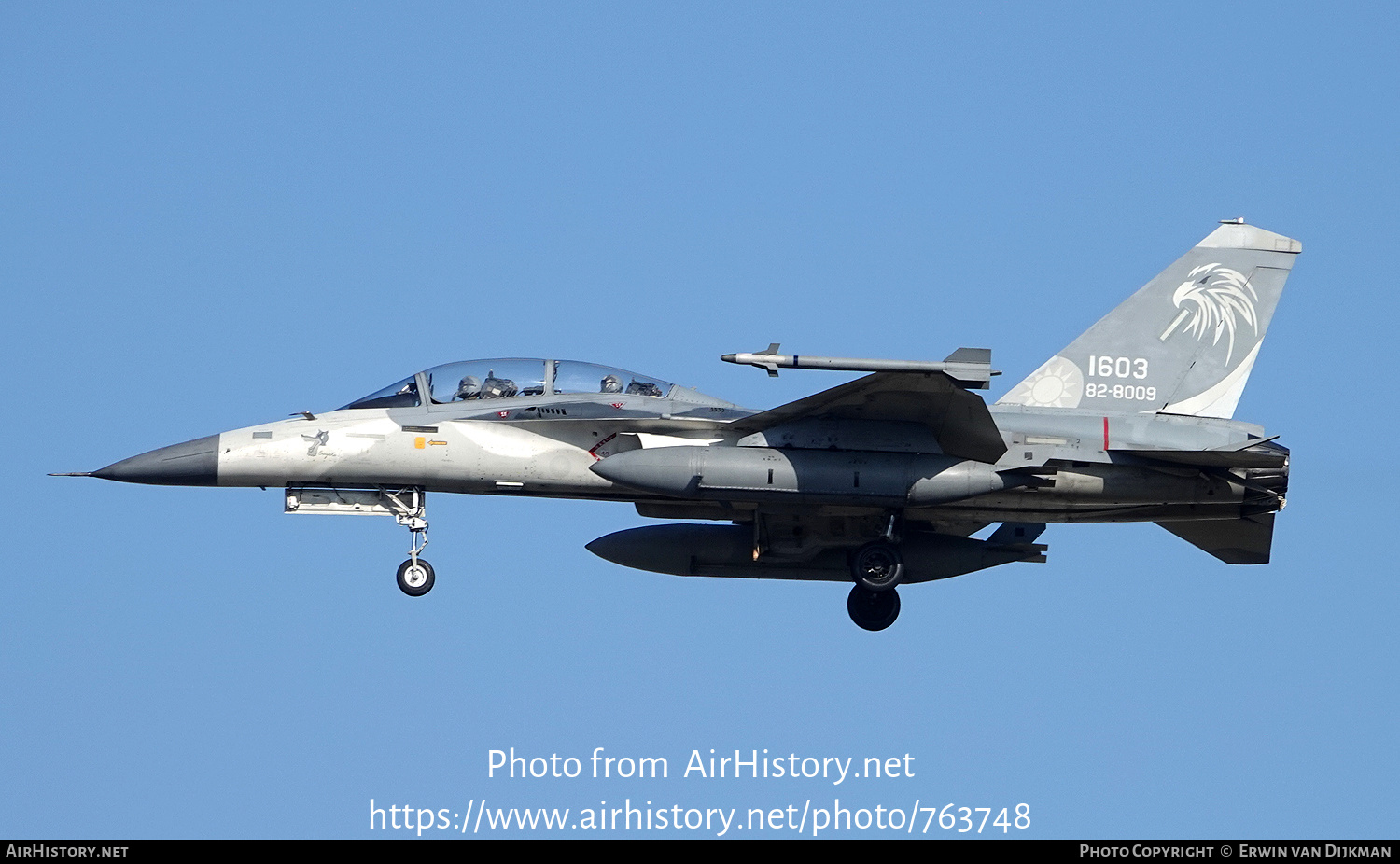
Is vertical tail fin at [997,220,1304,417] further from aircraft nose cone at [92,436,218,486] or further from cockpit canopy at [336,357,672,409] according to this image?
aircraft nose cone at [92,436,218,486]

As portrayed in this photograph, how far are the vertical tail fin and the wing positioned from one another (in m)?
1.51

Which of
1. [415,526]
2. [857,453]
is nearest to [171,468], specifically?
[415,526]

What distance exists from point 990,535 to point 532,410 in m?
5.78

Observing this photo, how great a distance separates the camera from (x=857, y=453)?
18.5m

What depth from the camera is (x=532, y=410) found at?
1916cm

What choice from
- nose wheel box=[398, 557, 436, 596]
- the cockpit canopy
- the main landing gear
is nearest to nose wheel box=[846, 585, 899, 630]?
the main landing gear

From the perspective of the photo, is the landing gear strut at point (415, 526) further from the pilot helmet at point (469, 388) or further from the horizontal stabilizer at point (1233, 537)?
the horizontal stabilizer at point (1233, 537)

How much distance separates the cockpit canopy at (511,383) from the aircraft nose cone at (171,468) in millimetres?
1596

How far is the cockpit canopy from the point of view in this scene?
63.3 feet

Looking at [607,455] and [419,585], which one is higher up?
[607,455]

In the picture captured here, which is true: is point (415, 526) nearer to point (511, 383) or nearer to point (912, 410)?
point (511, 383)

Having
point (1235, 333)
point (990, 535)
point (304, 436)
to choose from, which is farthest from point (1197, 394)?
point (304, 436)
